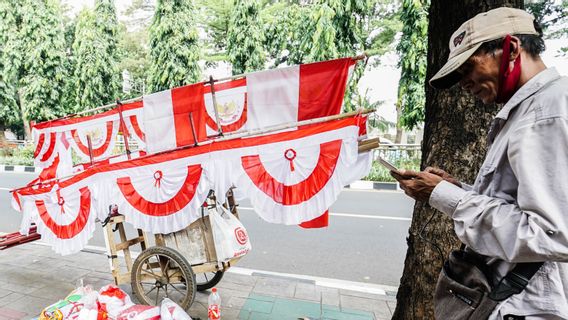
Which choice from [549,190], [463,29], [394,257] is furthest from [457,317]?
[394,257]

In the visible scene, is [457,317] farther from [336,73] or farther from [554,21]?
[554,21]

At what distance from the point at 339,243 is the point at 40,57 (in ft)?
53.1

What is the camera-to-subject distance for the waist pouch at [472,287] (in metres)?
0.97

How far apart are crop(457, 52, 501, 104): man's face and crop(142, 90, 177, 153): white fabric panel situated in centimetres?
226

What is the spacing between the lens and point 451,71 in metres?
1.08

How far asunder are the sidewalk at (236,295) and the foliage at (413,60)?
799cm

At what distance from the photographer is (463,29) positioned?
1.10 metres

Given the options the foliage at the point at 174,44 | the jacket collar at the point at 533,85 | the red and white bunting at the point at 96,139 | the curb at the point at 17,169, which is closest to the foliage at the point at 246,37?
the foliage at the point at 174,44

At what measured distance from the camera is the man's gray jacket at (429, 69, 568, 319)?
846 millimetres

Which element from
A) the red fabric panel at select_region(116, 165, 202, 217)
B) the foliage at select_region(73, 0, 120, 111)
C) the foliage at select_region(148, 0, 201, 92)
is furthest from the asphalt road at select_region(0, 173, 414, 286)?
the foliage at select_region(73, 0, 120, 111)

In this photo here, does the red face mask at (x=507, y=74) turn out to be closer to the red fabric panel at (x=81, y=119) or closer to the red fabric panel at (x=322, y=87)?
the red fabric panel at (x=322, y=87)

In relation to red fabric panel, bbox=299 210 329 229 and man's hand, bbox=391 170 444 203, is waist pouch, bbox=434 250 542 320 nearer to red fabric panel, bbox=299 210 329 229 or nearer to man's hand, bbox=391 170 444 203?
man's hand, bbox=391 170 444 203

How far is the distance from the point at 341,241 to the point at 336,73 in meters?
3.25

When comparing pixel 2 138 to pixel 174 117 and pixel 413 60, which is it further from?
pixel 413 60
